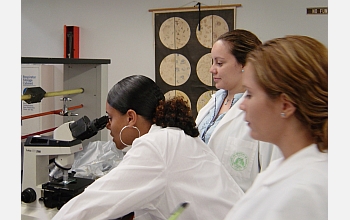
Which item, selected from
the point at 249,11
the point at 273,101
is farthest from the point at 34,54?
the point at 273,101

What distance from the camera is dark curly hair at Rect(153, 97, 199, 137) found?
125cm

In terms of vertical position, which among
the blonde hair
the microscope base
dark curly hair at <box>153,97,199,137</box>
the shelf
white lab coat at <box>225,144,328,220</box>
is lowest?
the microscope base

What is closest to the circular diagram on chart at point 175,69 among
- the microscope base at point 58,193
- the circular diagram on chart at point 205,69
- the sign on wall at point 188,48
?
the sign on wall at point 188,48

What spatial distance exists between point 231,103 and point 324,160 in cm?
94

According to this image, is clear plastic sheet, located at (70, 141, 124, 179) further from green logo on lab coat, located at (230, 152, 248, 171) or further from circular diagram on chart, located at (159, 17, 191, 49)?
circular diagram on chart, located at (159, 17, 191, 49)

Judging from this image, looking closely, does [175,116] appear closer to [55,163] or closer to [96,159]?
[55,163]

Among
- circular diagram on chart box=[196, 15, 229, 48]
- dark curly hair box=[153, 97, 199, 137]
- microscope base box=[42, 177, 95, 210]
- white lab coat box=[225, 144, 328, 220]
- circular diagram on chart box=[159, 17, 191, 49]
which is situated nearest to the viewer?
white lab coat box=[225, 144, 328, 220]

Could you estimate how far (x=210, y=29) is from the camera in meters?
3.15

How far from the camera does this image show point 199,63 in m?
3.21

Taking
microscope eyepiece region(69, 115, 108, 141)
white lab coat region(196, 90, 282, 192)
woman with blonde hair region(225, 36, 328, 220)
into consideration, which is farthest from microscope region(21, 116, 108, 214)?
woman with blonde hair region(225, 36, 328, 220)

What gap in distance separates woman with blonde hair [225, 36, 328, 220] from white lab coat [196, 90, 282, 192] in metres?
0.59

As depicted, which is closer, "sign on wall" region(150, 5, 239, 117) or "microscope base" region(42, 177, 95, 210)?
"microscope base" region(42, 177, 95, 210)

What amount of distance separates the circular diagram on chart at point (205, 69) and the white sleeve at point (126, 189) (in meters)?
2.15

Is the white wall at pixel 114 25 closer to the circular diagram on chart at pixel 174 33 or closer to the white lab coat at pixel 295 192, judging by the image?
the circular diagram on chart at pixel 174 33
